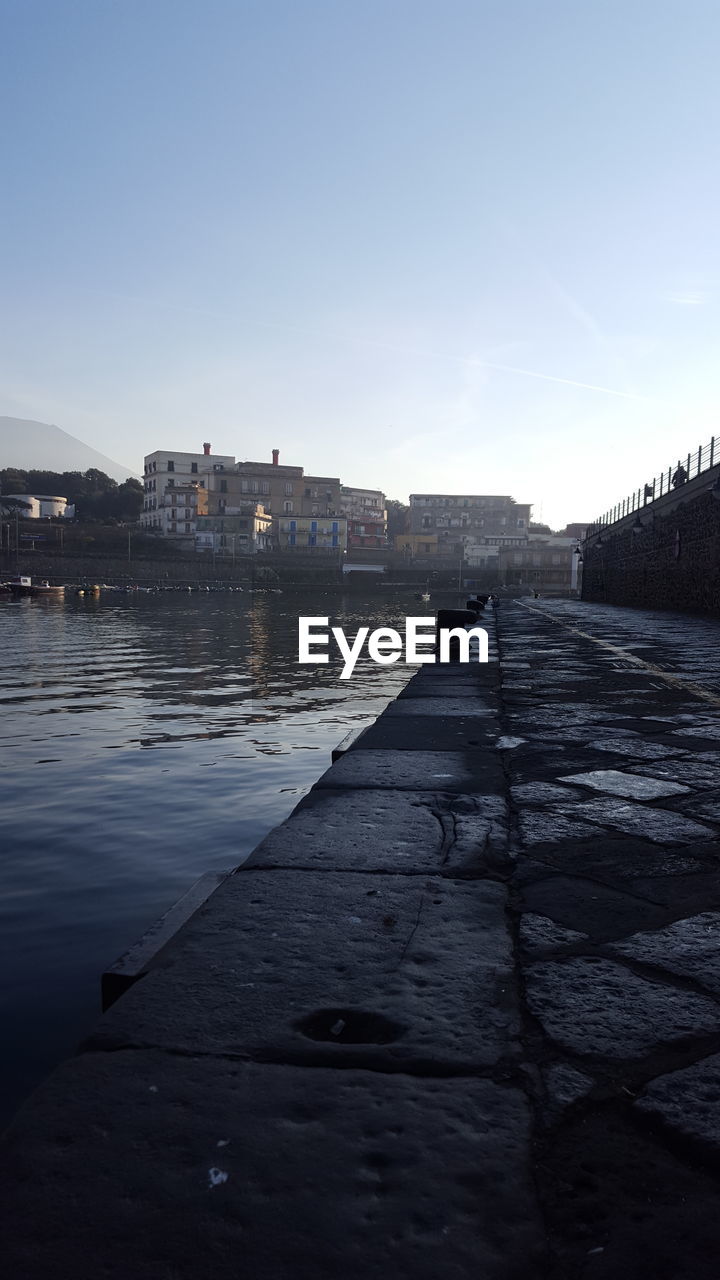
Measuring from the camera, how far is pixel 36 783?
6645mm

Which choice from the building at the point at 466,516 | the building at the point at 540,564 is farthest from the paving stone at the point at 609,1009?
the building at the point at 466,516

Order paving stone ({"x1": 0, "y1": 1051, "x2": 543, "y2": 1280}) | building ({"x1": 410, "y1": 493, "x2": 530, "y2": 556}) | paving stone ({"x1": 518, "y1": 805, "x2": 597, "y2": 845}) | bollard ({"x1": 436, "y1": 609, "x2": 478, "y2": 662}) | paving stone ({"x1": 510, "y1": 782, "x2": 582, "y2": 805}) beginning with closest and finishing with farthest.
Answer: paving stone ({"x1": 0, "y1": 1051, "x2": 543, "y2": 1280}), paving stone ({"x1": 518, "y1": 805, "x2": 597, "y2": 845}), paving stone ({"x1": 510, "y1": 782, "x2": 582, "y2": 805}), bollard ({"x1": 436, "y1": 609, "x2": 478, "y2": 662}), building ({"x1": 410, "y1": 493, "x2": 530, "y2": 556})

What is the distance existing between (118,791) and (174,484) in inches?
3299

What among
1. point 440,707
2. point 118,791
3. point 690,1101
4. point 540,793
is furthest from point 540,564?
point 690,1101

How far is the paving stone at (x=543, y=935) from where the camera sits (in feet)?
5.81

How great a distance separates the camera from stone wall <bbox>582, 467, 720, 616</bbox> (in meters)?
17.3

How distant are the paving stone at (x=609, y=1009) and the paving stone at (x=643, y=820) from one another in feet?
3.35

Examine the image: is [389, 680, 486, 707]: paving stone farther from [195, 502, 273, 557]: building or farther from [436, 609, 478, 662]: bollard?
[195, 502, 273, 557]: building

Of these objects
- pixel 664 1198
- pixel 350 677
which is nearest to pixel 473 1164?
pixel 664 1198

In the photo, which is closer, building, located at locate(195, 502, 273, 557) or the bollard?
the bollard

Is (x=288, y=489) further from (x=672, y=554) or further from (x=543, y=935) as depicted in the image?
(x=543, y=935)

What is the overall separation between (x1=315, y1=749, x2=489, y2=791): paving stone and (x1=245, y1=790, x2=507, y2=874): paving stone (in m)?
0.16

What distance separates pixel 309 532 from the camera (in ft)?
283

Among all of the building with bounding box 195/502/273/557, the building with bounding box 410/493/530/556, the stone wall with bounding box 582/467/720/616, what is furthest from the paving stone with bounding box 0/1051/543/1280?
the building with bounding box 410/493/530/556
